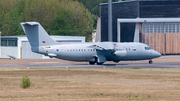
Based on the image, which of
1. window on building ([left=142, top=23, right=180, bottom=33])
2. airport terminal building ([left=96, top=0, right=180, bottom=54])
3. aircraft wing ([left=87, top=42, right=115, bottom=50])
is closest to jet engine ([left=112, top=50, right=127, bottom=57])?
aircraft wing ([left=87, top=42, right=115, bottom=50])

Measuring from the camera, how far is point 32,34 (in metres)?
43.6

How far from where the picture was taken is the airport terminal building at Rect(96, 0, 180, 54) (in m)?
67.2

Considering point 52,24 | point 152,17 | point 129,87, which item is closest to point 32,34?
point 129,87

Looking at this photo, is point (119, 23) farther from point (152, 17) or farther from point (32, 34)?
point (32, 34)

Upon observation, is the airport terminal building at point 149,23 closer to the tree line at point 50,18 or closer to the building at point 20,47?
the building at point 20,47

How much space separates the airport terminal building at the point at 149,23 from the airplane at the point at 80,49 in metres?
20.8

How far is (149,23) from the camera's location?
67.5 m

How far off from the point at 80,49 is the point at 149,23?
92.5ft

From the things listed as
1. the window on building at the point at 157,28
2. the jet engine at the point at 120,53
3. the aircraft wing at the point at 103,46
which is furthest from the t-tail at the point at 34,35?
the window on building at the point at 157,28

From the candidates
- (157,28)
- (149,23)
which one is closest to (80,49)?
(149,23)

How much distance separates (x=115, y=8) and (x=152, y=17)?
9.37 metres

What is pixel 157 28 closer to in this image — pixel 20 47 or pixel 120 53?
pixel 120 53

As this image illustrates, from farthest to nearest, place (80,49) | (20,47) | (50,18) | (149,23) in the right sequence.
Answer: (50,18) < (20,47) < (149,23) < (80,49)

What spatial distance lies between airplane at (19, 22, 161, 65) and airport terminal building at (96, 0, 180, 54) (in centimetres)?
2077
